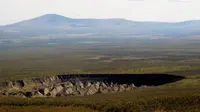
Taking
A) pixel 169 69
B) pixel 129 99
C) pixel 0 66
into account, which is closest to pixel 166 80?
pixel 169 69

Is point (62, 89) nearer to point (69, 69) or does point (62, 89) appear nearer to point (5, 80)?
point (5, 80)

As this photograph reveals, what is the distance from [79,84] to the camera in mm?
101875

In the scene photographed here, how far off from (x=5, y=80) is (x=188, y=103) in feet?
204

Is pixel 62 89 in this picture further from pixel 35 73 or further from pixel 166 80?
pixel 35 73

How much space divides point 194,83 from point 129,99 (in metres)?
22.9

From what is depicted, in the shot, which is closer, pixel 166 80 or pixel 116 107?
pixel 116 107

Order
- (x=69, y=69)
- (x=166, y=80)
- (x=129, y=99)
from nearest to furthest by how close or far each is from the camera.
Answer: (x=129, y=99)
(x=166, y=80)
(x=69, y=69)

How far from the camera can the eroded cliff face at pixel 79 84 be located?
298 ft

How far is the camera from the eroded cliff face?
90.9 m

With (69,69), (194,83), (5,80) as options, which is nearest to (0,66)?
(69,69)

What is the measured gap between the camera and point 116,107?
6275 cm

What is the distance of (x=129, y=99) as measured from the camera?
68938 millimetres

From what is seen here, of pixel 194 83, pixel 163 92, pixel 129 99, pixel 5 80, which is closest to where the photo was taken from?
pixel 129 99

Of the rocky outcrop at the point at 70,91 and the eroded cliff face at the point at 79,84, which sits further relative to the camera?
the eroded cliff face at the point at 79,84
